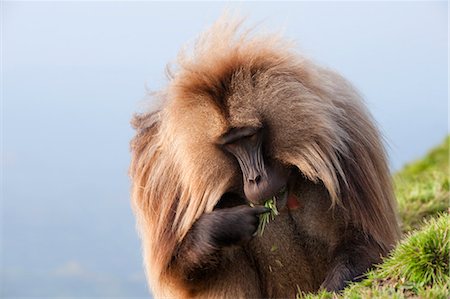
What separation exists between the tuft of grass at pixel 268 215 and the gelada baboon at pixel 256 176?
0.05 metres

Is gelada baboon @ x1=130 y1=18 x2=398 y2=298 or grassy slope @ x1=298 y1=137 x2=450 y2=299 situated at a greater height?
gelada baboon @ x1=130 y1=18 x2=398 y2=298

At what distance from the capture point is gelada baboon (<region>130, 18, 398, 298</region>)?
6.45 m

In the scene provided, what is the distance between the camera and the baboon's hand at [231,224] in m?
6.58

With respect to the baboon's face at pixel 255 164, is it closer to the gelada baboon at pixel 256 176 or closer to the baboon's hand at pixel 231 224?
the gelada baboon at pixel 256 176

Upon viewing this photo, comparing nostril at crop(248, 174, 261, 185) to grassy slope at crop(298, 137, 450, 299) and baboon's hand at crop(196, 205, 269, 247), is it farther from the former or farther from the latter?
grassy slope at crop(298, 137, 450, 299)

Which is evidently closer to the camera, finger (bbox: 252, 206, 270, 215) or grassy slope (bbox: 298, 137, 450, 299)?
grassy slope (bbox: 298, 137, 450, 299)

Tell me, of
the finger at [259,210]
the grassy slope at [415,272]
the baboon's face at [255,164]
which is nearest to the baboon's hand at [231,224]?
A: the finger at [259,210]

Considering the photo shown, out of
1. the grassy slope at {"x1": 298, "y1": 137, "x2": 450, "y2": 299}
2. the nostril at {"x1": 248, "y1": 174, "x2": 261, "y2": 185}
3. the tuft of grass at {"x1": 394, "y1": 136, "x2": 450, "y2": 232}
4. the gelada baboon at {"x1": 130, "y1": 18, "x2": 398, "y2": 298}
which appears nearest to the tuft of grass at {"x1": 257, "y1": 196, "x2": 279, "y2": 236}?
the gelada baboon at {"x1": 130, "y1": 18, "x2": 398, "y2": 298}

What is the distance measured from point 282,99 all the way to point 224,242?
120 centimetres

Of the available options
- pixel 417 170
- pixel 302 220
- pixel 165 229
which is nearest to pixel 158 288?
pixel 165 229

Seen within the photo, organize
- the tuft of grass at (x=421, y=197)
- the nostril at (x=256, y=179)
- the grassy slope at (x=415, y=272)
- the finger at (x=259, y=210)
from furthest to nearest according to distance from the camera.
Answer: the tuft of grass at (x=421, y=197) → the finger at (x=259, y=210) → the nostril at (x=256, y=179) → the grassy slope at (x=415, y=272)

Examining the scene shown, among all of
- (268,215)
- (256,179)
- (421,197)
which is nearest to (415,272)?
(256,179)

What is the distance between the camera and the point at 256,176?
638cm

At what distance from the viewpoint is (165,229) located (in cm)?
700
